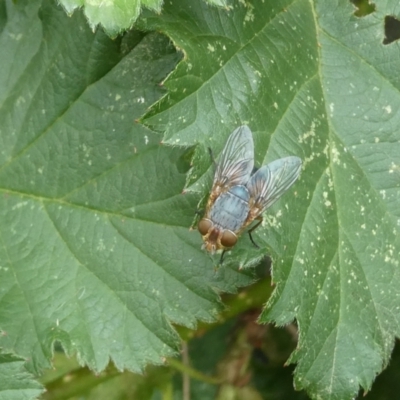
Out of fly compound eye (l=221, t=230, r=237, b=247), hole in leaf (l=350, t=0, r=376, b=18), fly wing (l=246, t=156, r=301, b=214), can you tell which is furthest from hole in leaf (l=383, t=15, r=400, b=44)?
fly compound eye (l=221, t=230, r=237, b=247)

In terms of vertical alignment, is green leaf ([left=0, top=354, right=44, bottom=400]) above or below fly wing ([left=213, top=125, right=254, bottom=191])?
below

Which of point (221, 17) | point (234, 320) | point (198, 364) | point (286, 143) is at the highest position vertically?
point (221, 17)

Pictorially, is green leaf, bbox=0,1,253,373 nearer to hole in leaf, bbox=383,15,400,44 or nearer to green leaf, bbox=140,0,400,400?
green leaf, bbox=140,0,400,400

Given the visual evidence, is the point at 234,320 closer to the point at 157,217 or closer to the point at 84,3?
the point at 157,217

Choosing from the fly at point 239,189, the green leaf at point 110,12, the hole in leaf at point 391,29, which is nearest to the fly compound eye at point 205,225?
the fly at point 239,189

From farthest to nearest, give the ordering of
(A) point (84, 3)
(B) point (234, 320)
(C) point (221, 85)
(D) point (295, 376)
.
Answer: (B) point (234, 320)
(D) point (295, 376)
(C) point (221, 85)
(A) point (84, 3)

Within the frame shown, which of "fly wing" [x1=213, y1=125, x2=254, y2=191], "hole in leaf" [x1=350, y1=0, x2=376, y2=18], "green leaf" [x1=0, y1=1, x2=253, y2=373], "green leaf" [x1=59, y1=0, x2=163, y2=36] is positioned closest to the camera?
"green leaf" [x1=59, y1=0, x2=163, y2=36]

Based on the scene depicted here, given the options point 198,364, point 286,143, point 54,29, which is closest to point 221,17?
point 286,143

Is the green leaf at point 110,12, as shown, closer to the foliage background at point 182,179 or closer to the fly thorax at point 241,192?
the foliage background at point 182,179
